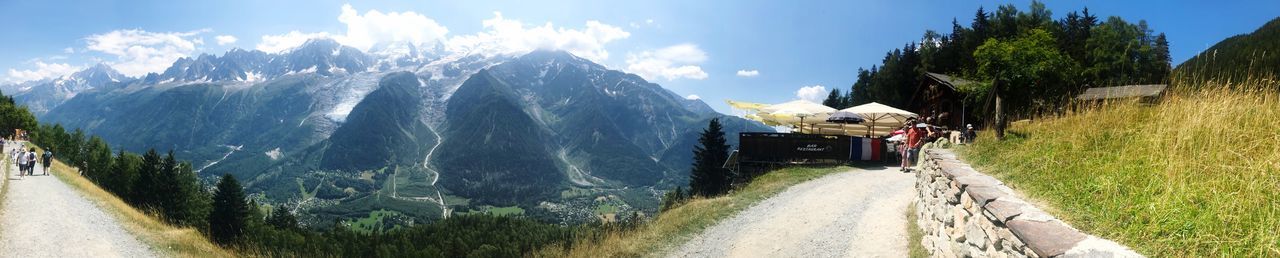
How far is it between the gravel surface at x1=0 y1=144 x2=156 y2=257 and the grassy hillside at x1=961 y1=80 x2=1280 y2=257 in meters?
25.0

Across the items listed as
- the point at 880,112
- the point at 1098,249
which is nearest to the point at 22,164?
the point at 880,112

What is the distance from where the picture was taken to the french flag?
23.5 meters

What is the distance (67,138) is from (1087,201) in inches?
5267

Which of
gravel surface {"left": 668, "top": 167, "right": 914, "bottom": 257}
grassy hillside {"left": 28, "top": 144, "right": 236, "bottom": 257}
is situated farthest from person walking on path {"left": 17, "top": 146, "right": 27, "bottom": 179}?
gravel surface {"left": 668, "top": 167, "right": 914, "bottom": 257}

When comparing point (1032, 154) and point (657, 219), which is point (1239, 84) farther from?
point (657, 219)

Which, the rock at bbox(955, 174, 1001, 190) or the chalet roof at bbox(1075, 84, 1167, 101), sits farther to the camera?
the chalet roof at bbox(1075, 84, 1167, 101)

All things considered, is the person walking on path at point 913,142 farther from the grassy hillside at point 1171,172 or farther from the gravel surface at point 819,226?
the grassy hillside at point 1171,172

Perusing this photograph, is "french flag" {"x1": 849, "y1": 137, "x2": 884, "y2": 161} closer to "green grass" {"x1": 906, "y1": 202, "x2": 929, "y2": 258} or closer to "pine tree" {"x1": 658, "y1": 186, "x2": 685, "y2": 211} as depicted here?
"pine tree" {"x1": 658, "y1": 186, "x2": 685, "y2": 211}

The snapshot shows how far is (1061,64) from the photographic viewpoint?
28.2 metres

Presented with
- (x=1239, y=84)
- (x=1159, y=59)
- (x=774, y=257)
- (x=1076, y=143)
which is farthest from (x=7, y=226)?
(x=1159, y=59)

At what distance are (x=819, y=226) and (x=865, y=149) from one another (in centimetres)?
1181

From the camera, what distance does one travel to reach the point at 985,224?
6559mm

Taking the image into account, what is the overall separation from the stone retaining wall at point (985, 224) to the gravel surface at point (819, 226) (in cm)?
117

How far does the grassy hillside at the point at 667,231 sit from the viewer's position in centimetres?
1268
